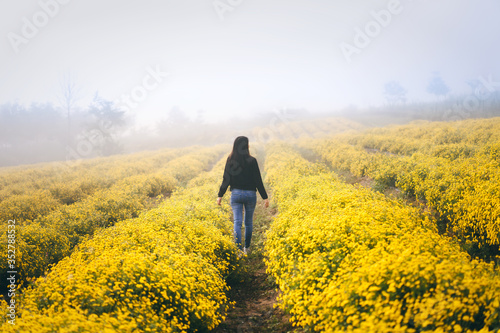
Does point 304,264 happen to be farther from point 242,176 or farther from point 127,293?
point 242,176

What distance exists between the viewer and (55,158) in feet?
179

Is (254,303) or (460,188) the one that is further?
(460,188)

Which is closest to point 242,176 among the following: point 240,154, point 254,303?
point 240,154

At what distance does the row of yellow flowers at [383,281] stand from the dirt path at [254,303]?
A: 94 centimetres

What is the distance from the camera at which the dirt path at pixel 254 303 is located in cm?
432

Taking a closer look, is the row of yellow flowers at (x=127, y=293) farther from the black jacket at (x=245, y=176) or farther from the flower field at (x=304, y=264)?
the black jacket at (x=245, y=176)

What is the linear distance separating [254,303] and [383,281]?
301 cm

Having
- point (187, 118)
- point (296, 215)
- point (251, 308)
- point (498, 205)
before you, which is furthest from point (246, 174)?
point (187, 118)

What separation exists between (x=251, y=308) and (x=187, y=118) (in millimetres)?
106295

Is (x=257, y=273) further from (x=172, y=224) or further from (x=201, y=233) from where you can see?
(x=172, y=224)

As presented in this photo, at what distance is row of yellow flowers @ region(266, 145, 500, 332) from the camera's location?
2453 millimetres

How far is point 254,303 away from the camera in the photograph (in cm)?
509

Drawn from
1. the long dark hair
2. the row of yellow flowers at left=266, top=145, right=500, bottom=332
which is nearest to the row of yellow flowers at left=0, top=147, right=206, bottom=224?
the long dark hair

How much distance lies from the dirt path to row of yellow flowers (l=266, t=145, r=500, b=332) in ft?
3.09
